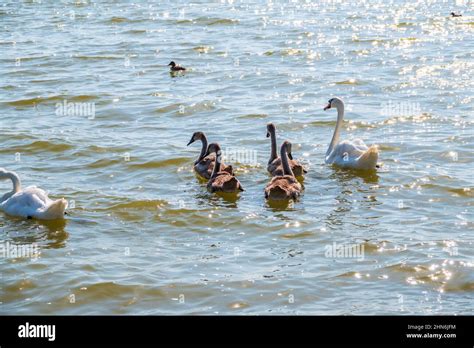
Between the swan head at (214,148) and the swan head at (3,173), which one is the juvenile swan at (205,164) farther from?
the swan head at (3,173)

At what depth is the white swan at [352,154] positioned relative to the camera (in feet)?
55.7

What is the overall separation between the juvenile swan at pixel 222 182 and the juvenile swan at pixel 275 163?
2.75 ft

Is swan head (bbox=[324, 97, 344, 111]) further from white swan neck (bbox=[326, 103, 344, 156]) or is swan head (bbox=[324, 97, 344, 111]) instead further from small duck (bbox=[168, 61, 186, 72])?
small duck (bbox=[168, 61, 186, 72])

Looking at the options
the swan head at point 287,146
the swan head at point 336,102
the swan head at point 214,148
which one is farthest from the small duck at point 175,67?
the swan head at point 287,146

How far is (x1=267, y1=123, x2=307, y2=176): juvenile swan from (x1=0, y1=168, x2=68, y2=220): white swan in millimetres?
3986

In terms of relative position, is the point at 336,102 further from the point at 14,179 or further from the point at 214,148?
the point at 14,179

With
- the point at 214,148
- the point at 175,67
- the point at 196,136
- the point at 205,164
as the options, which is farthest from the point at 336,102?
the point at 175,67

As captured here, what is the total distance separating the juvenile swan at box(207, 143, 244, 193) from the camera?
1587 centimetres

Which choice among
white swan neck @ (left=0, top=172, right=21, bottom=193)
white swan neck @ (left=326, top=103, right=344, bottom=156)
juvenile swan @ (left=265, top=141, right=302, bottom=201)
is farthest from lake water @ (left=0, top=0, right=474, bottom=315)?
white swan neck @ (left=0, top=172, right=21, bottom=193)
